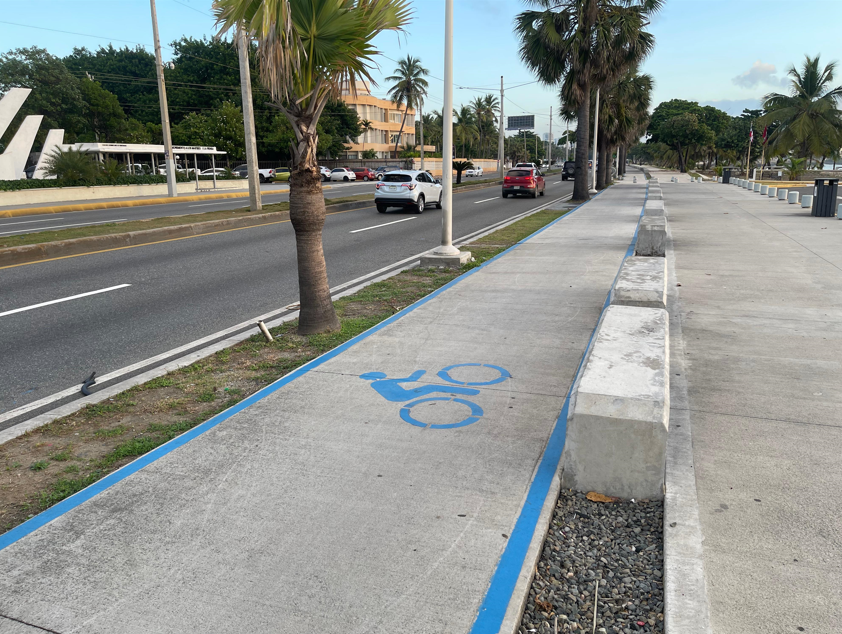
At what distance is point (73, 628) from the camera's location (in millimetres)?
2574

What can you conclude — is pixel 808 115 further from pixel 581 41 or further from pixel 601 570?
pixel 601 570

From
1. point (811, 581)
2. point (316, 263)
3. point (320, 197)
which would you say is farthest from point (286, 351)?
point (811, 581)

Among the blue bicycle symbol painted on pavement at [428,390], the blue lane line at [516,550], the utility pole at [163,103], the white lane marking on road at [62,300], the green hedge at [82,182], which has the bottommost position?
the blue lane line at [516,550]

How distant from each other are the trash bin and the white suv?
12.6 m

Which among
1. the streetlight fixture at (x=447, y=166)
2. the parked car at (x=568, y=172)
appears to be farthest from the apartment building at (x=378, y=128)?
the streetlight fixture at (x=447, y=166)

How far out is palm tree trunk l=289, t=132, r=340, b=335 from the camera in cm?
644

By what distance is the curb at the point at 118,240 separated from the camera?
1213 centimetres

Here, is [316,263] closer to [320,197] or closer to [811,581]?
[320,197]

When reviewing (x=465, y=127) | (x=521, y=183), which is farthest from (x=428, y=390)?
(x=465, y=127)

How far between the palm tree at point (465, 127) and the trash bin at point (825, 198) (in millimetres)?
89413

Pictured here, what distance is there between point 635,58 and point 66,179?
27.4 m

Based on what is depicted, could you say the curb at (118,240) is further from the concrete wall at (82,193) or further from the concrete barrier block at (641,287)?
the concrete wall at (82,193)

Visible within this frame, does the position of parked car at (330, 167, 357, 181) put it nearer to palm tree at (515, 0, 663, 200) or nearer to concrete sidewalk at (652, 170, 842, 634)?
palm tree at (515, 0, 663, 200)

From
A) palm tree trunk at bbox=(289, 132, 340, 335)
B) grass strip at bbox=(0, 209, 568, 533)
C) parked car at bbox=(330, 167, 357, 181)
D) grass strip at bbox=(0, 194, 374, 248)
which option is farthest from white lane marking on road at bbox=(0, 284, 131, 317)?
parked car at bbox=(330, 167, 357, 181)
